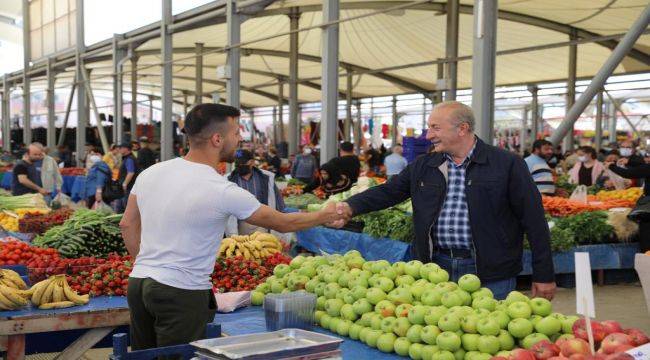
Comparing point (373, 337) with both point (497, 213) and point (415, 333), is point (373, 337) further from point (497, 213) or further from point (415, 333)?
point (497, 213)

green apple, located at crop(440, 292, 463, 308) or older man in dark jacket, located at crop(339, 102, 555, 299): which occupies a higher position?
older man in dark jacket, located at crop(339, 102, 555, 299)

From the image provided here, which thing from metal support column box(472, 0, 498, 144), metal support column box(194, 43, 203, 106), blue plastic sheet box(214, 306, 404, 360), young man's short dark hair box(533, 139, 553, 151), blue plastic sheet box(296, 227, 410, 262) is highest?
metal support column box(194, 43, 203, 106)

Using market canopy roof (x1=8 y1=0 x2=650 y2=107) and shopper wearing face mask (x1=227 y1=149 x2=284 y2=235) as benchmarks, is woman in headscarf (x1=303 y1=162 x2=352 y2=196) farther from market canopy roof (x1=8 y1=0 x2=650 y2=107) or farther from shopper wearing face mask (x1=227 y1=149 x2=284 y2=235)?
market canopy roof (x1=8 y1=0 x2=650 y2=107)

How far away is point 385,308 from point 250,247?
247 centimetres

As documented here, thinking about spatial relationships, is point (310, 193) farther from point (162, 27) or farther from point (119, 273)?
point (119, 273)

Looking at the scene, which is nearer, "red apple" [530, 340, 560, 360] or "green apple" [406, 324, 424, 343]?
"red apple" [530, 340, 560, 360]

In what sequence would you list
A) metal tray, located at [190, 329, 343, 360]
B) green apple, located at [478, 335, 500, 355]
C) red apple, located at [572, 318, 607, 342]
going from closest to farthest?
metal tray, located at [190, 329, 343, 360] < red apple, located at [572, 318, 607, 342] < green apple, located at [478, 335, 500, 355]

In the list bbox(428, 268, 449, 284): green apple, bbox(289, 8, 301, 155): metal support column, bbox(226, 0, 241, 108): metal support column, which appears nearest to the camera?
bbox(428, 268, 449, 284): green apple

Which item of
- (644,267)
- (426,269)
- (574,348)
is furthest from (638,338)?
(644,267)

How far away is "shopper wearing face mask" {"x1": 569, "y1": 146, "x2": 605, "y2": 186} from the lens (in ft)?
41.0

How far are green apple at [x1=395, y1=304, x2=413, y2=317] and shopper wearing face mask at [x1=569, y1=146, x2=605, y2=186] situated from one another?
10257 millimetres

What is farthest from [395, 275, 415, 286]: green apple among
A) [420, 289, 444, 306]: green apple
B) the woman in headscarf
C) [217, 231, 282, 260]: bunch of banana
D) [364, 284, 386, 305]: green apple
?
the woman in headscarf

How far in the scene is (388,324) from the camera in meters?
2.93

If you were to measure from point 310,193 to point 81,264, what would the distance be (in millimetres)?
6919
